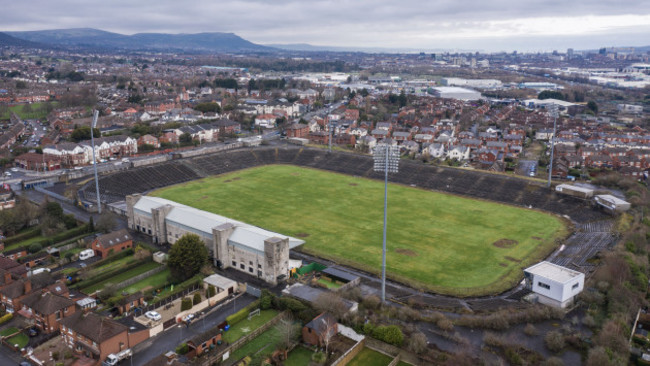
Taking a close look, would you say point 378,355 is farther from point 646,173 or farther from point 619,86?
point 619,86

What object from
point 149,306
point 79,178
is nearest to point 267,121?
point 79,178

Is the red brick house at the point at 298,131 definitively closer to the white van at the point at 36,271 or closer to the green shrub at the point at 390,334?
the white van at the point at 36,271

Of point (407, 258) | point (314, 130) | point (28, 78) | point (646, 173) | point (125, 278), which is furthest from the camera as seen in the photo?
point (28, 78)

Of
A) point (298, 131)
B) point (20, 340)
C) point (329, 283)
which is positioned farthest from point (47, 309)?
point (298, 131)

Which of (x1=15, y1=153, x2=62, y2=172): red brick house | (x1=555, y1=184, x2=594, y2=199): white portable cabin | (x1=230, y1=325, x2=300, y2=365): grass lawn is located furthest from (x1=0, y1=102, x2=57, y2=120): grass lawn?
(x1=555, y1=184, x2=594, y2=199): white portable cabin

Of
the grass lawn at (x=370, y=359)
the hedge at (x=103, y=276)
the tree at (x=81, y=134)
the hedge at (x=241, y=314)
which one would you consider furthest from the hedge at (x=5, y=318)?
the tree at (x=81, y=134)

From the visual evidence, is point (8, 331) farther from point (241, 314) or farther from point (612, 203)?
point (612, 203)

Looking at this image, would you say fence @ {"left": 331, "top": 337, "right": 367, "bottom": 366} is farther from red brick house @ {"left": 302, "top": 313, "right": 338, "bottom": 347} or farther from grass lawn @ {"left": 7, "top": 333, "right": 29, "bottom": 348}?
grass lawn @ {"left": 7, "top": 333, "right": 29, "bottom": 348}
